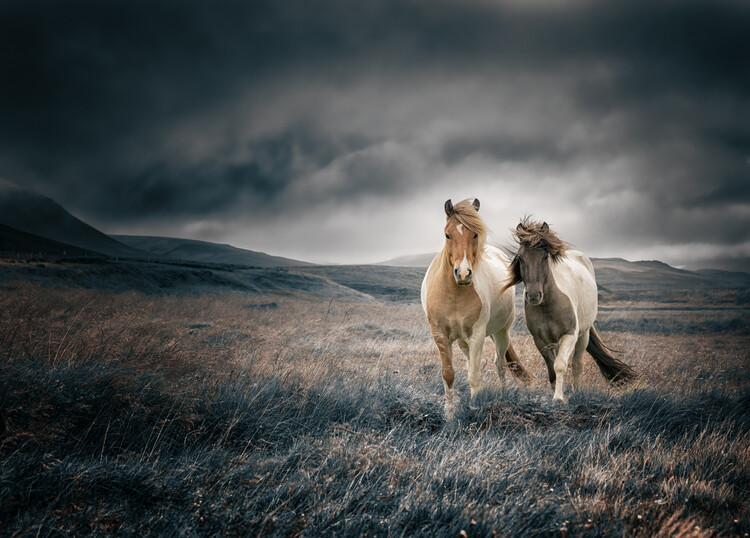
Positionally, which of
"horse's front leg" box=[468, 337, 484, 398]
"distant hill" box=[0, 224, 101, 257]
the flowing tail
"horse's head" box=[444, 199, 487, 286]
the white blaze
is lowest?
the flowing tail

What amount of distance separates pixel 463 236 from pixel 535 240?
4.55ft

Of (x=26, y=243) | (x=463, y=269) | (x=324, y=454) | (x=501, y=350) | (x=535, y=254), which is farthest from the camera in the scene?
(x=26, y=243)

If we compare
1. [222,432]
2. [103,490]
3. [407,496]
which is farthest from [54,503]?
[407,496]

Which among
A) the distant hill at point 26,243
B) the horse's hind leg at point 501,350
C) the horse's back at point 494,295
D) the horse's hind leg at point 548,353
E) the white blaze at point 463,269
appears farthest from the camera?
the distant hill at point 26,243

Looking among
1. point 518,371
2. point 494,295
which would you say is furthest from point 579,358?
point 494,295

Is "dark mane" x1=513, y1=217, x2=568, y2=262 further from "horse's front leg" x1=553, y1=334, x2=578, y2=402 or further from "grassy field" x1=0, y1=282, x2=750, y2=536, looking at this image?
"grassy field" x1=0, y1=282, x2=750, y2=536

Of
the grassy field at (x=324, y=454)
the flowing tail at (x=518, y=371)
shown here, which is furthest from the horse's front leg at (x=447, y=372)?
the flowing tail at (x=518, y=371)

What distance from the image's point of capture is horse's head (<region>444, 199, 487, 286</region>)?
12.8ft

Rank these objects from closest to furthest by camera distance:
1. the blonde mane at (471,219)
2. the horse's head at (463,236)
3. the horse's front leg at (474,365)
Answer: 1. the horse's head at (463,236)
2. the blonde mane at (471,219)
3. the horse's front leg at (474,365)

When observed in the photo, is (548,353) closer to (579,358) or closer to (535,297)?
(579,358)

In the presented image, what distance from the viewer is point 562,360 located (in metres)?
4.84

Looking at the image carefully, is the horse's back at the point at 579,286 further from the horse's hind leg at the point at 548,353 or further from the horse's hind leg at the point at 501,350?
the horse's hind leg at the point at 501,350

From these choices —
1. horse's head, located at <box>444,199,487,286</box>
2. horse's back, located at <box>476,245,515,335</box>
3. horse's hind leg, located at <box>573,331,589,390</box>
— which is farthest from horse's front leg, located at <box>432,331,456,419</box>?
horse's hind leg, located at <box>573,331,589,390</box>

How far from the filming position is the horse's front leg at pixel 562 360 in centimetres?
466
